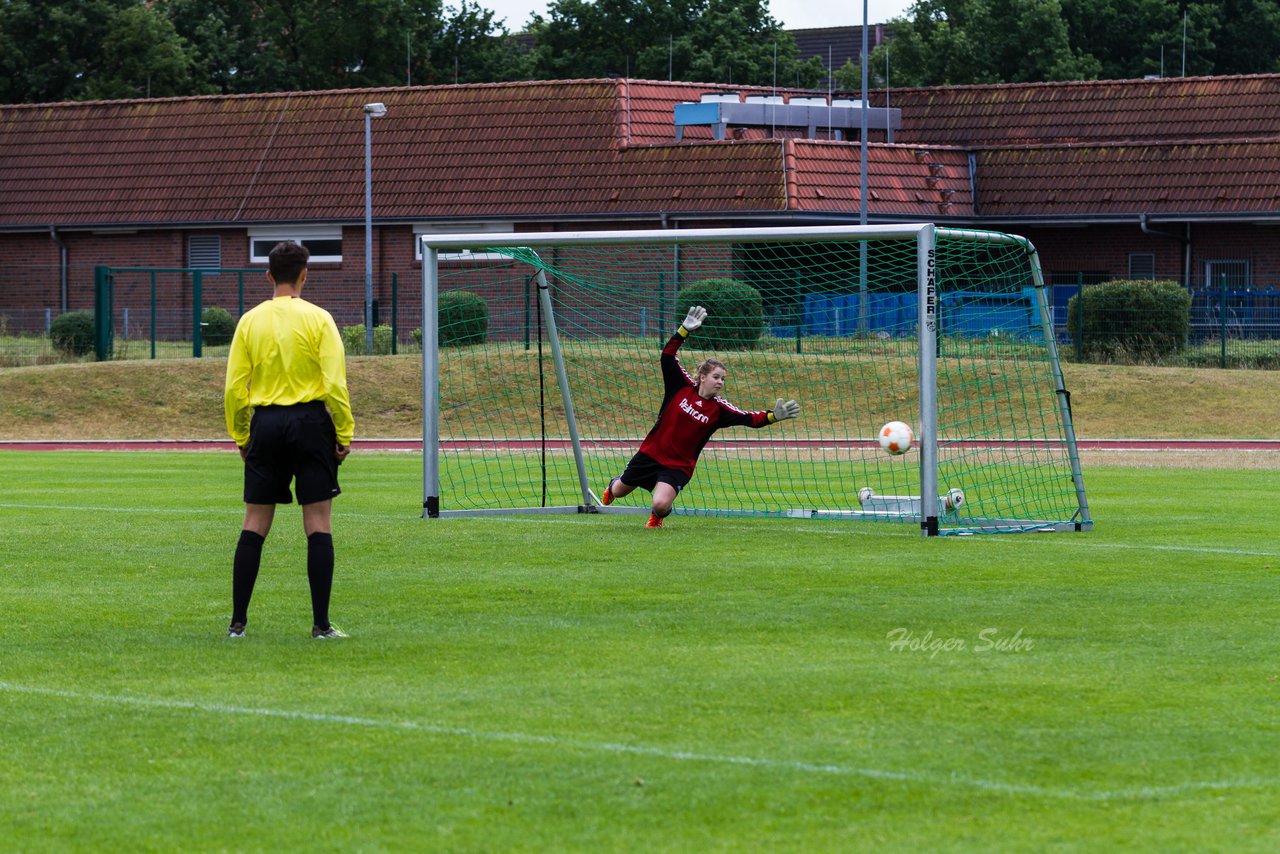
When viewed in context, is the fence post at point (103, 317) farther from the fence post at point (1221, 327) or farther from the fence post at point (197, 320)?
the fence post at point (1221, 327)

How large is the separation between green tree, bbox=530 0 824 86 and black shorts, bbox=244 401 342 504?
53.4m

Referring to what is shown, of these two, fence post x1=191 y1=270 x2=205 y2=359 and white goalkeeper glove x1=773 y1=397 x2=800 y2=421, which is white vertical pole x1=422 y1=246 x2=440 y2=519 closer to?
white goalkeeper glove x1=773 y1=397 x2=800 y2=421

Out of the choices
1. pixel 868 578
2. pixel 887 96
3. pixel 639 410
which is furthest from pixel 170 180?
pixel 868 578

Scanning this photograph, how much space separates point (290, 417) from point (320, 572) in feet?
2.58

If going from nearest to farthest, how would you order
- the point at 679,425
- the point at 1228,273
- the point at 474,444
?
the point at 679,425 < the point at 474,444 < the point at 1228,273

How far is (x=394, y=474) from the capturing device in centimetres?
2156

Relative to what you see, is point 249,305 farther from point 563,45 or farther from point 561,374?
point 561,374

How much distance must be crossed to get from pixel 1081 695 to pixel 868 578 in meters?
3.85

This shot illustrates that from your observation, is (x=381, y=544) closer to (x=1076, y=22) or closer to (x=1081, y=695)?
(x=1081, y=695)

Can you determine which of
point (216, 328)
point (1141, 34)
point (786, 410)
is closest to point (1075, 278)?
point (216, 328)

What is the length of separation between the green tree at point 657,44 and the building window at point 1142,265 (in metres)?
20.0

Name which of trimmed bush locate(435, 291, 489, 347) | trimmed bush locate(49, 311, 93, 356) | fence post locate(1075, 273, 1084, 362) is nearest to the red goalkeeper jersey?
trimmed bush locate(435, 291, 489, 347)

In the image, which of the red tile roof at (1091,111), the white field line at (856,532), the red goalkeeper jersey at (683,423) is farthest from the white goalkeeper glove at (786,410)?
the red tile roof at (1091,111)

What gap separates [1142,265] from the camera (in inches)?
1752
